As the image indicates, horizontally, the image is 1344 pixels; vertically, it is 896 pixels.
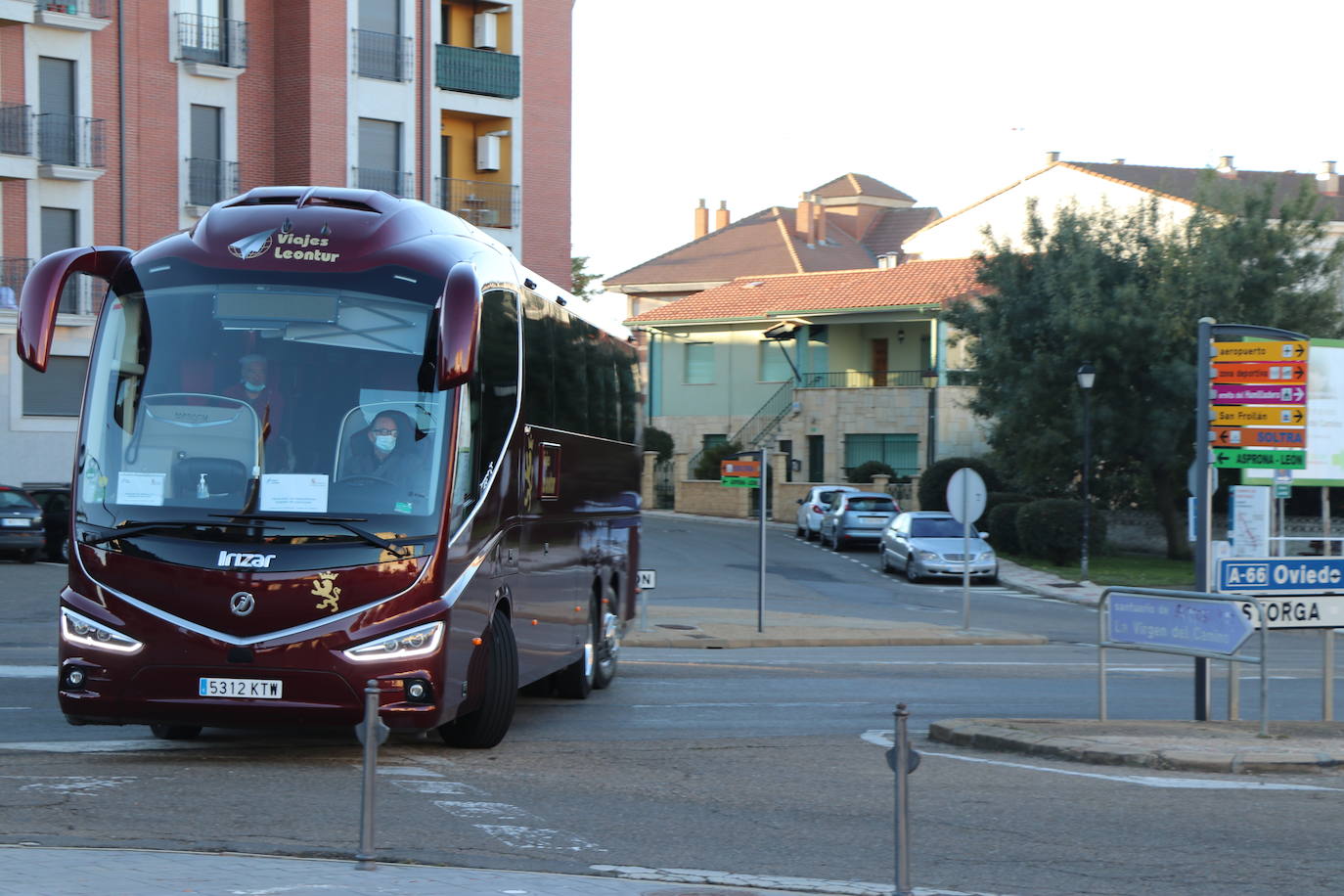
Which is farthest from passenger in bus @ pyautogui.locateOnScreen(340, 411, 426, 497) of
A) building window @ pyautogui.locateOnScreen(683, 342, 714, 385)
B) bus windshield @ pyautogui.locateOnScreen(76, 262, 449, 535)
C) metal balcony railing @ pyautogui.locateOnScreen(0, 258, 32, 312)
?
building window @ pyautogui.locateOnScreen(683, 342, 714, 385)

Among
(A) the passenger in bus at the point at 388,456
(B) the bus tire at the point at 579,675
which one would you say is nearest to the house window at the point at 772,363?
(B) the bus tire at the point at 579,675

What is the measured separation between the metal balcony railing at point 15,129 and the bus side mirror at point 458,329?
114 ft

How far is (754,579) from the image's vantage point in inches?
1506

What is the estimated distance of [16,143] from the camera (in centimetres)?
4134

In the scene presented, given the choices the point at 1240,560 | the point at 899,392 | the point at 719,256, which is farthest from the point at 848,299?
the point at 1240,560

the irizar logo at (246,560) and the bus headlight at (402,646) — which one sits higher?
the irizar logo at (246,560)

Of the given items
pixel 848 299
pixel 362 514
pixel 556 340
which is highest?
pixel 848 299

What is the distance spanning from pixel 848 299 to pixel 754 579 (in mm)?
26249

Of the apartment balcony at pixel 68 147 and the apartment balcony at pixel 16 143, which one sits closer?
the apartment balcony at pixel 16 143

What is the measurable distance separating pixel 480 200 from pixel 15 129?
40.0ft

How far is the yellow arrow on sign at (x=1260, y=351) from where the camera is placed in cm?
1373

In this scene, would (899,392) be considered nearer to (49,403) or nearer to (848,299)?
(848,299)

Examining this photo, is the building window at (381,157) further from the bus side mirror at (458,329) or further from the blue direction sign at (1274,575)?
the bus side mirror at (458,329)

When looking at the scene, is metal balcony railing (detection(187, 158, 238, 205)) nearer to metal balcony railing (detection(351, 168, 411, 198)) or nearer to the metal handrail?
metal balcony railing (detection(351, 168, 411, 198))
